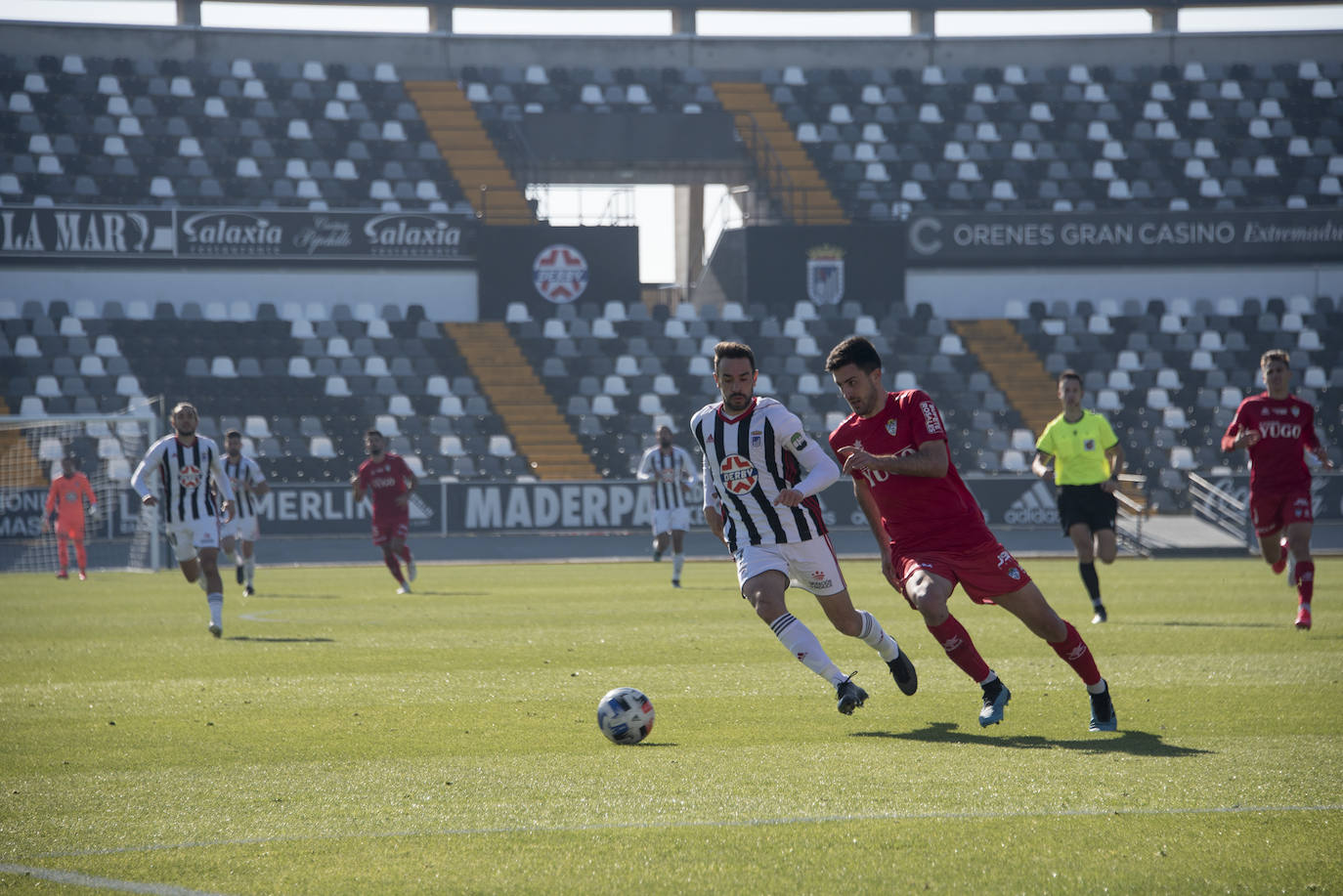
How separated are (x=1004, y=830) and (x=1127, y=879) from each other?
0.63 metres

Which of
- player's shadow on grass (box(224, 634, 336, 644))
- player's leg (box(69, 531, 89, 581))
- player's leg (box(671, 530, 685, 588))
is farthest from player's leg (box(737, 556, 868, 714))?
player's leg (box(69, 531, 89, 581))

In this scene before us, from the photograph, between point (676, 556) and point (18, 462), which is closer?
point (676, 556)

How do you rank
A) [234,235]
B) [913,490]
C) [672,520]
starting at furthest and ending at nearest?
1. [234,235]
2. [672,520]
3. [913,490]

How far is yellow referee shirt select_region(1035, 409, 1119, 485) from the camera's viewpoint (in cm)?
1330

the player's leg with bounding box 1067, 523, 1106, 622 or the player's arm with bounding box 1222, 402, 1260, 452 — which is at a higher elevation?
the player's arm with bounding box 1222, 402, 1260, 452

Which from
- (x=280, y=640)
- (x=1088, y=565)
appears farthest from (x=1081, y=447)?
(x=280, y=640)

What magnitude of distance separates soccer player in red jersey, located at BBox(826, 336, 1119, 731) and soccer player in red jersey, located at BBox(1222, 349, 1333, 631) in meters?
5.59

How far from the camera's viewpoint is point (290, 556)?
25.2m

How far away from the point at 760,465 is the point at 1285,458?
20.9 feet

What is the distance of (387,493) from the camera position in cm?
1905

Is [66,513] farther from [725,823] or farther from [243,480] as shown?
[725,823]

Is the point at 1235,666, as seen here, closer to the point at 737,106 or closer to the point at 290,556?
the point at 290,556

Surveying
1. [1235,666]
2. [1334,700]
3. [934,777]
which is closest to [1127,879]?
[934,777]

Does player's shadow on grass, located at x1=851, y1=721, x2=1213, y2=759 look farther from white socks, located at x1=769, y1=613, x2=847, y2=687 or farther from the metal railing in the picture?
the metal railing
